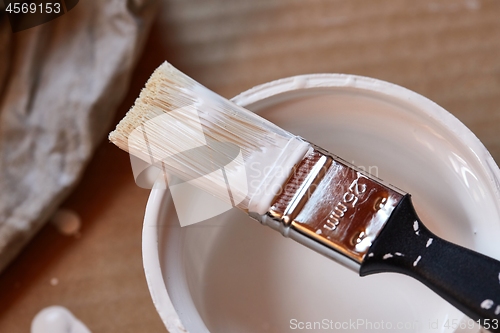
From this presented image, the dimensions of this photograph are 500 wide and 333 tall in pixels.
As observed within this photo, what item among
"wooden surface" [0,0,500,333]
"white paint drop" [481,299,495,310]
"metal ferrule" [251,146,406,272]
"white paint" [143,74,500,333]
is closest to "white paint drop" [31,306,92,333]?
"wooden surface" [0,0,500,333]

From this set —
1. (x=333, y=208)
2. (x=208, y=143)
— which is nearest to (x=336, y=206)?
(x=333, y=208)

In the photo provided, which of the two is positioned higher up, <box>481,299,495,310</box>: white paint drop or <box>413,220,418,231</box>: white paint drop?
<box>413,220,418,231</box>: white paint drop

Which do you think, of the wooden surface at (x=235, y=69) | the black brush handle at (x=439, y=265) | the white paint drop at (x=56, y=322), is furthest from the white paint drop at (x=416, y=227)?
the white paint drop at (x=56, y=322)

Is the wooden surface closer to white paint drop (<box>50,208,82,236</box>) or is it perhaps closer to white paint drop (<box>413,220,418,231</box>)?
white paint drop (<box>50,208,82,236</box>)

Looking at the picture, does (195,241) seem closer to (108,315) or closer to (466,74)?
(108,315)

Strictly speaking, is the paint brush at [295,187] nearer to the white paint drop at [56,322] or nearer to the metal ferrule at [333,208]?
the metal ferrule at [333,208]

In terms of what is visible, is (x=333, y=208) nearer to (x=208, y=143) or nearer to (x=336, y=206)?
(x=336, y=206)
